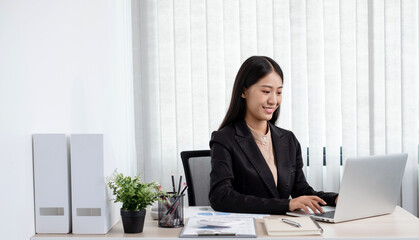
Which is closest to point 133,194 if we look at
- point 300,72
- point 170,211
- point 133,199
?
point 133,199

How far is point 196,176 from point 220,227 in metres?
0.98

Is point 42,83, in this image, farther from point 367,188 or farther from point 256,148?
point 367,188

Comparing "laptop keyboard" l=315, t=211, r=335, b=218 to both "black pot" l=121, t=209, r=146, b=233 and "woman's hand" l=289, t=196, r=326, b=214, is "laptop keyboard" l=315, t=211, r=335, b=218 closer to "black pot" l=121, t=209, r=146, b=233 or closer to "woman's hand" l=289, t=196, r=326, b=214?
"woman's hand" l=289, t=196, r=326, b=214

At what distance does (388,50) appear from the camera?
354 cm

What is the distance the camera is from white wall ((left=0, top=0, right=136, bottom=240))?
1.41 meters

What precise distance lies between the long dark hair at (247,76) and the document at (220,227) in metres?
0.65

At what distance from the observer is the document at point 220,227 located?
4.84ft

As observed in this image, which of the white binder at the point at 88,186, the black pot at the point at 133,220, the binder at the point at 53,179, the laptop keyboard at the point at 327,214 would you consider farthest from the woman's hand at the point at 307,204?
the binder at the point at 53,179

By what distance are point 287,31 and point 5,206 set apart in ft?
8.70

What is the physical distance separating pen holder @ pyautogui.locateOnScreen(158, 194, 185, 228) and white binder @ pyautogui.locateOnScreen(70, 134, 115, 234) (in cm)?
19

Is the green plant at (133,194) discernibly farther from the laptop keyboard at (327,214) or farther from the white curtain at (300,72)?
the white curtain at (300,72)

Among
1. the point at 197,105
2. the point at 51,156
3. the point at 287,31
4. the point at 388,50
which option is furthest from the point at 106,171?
the point at 388,50

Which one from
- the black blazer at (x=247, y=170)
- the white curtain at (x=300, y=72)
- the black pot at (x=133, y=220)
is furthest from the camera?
the white curtain at (x=300, y=72)

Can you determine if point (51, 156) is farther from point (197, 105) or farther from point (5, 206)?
point (197, 105)
